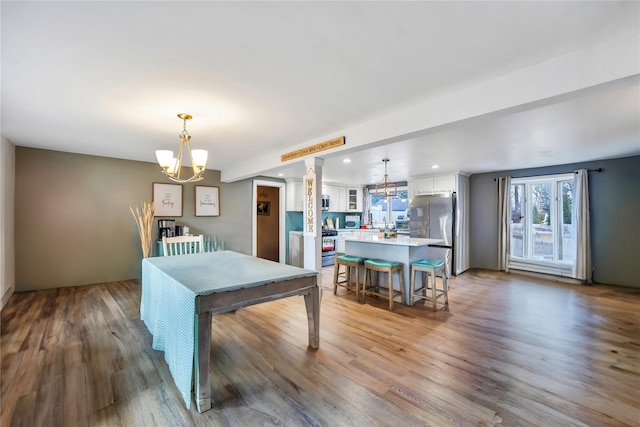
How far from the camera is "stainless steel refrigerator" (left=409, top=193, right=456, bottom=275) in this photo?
533cm

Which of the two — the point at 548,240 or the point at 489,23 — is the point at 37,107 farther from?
the point at 548,240

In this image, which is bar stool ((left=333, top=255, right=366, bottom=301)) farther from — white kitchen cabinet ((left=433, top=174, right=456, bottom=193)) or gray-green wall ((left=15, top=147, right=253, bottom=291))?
gray-green wall ((left=15, top=147, right=253, bottom=291))

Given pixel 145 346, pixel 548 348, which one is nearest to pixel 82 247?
pixel 145 346

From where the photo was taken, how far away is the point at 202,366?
1.61 meters

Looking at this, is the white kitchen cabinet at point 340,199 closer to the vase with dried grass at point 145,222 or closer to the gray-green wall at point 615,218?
the vase with dried grass at point 145,222

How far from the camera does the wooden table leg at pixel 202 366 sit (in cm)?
160

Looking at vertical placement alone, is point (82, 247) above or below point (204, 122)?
below

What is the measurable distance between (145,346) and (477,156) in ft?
15.9

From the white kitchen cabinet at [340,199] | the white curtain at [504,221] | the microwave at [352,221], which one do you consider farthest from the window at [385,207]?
the white curtain at [504,221]

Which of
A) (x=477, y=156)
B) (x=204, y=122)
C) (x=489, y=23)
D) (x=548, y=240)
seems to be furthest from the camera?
(x=548, y=240)

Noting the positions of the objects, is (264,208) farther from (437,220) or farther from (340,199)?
(437,220)

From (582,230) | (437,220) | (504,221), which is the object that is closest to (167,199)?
(437,220)

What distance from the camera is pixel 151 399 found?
1691mm

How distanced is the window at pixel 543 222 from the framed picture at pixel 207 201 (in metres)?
6.11
